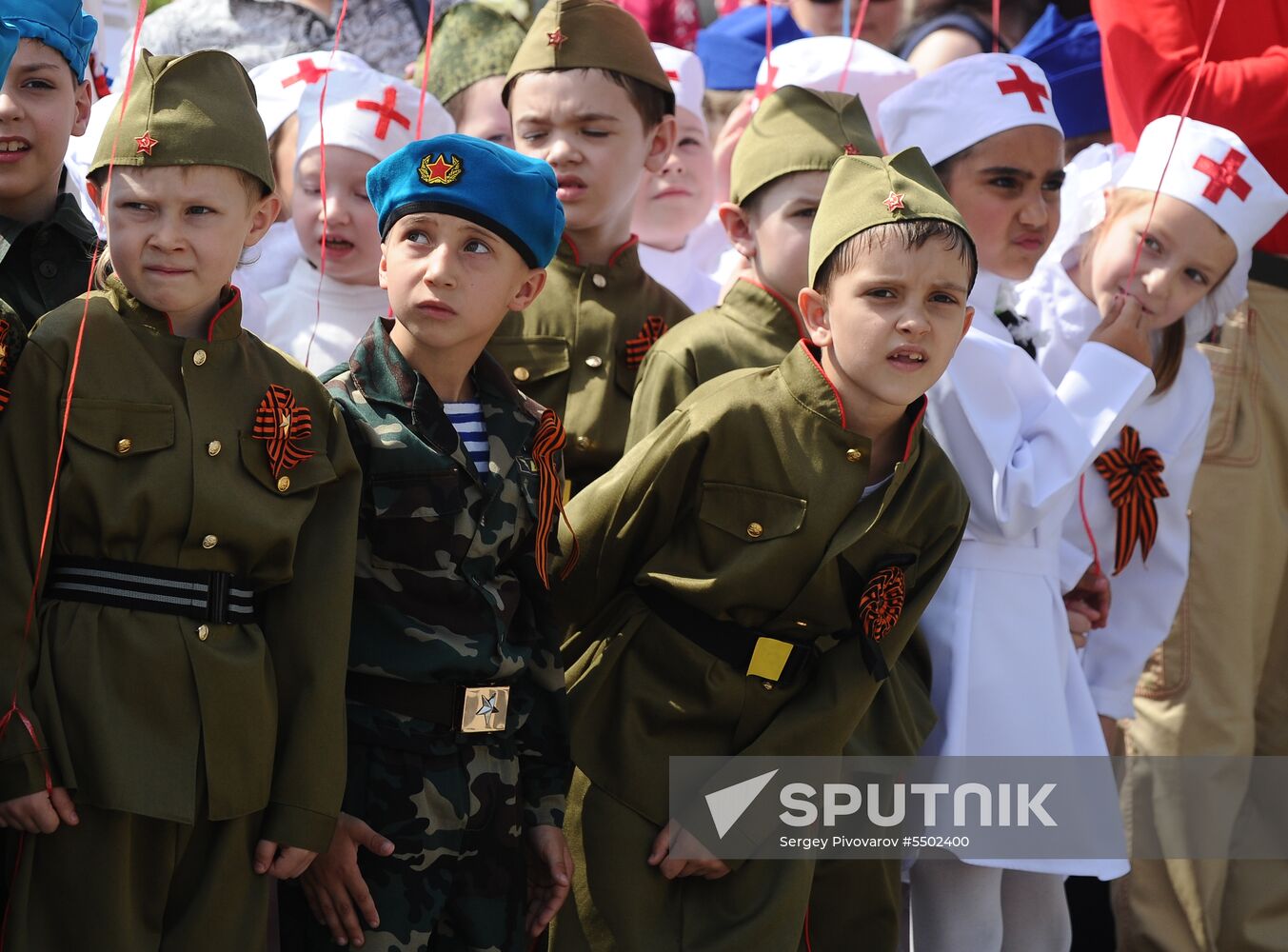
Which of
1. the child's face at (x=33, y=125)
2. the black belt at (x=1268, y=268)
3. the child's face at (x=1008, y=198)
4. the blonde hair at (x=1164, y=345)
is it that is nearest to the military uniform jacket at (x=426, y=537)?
the child's face at (x=33, y=125)

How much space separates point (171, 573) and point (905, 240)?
150 centimetres

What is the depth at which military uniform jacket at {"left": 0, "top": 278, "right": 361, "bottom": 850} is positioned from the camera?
2730 millimetres

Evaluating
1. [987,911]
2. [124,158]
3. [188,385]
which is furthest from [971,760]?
[124,158]

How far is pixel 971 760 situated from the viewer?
3818 mm

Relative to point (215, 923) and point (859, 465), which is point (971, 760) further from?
point (215, 923)

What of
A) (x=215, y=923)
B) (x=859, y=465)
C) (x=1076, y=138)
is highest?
(x=1076, y=138)

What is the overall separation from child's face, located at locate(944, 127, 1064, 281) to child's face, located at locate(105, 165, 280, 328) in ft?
6.37

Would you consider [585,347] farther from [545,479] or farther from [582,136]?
[545,479]

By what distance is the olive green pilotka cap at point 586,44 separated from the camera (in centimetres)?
416

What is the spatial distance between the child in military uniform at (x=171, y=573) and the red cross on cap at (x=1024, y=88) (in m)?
1.97

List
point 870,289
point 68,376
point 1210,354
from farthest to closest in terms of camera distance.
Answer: point 1210,354 < point 870,289 < point 68,376

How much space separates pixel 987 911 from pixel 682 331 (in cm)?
142

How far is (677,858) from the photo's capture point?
134 inches

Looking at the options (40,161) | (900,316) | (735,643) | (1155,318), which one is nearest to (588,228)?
(900,316)
